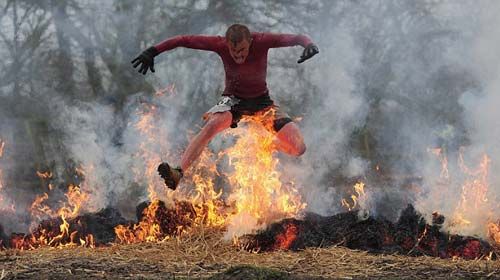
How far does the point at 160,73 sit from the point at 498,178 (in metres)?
6.51

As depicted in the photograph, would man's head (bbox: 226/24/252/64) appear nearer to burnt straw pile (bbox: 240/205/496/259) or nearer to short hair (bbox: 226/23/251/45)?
short hair (bbox: 226/23/251/45)

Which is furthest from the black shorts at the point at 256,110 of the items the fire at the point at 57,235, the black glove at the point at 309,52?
the fire at the point at 57,235

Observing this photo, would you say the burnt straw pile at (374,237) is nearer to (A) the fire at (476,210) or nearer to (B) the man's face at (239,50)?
(A) the fire at (476,210)

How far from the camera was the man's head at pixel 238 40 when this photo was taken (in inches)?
257

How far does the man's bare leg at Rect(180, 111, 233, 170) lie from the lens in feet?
21.8

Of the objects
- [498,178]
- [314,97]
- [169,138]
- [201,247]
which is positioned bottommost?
[201,247]

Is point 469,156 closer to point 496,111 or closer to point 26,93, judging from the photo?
point 496,111

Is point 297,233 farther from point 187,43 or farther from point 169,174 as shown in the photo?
point 187,43

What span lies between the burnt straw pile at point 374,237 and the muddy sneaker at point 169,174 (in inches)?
47.4

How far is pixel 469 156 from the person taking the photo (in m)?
9.66

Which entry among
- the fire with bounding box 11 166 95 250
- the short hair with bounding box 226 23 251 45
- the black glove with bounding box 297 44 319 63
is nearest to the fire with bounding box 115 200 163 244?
the fire with bounding box 11 166 95 250

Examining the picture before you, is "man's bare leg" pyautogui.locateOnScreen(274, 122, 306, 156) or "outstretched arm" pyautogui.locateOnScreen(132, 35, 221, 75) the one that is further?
"man's bare leg" pyautogui.locateOnScreen(274, 122, 306, 156)

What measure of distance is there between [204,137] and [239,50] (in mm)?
1030

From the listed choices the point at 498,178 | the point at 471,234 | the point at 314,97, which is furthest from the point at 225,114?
the point at 314,97
